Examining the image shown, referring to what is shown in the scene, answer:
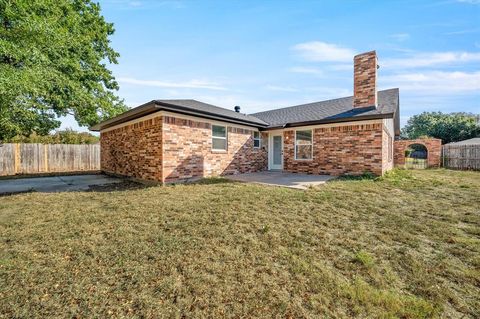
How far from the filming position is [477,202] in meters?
5.50

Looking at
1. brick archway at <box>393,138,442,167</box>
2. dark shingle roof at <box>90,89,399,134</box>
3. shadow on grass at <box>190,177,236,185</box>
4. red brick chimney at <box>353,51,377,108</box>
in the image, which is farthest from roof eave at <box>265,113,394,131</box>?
brick archway at <box>393,138,442,167</box>

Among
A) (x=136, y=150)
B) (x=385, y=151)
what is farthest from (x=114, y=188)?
(x=385, y=151)

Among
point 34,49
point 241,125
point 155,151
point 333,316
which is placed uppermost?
point 34,49

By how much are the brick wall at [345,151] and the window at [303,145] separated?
0.66ft

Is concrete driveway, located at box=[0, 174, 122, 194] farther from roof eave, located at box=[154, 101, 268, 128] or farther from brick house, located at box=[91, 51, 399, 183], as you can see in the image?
roof eave, located at box=[154, 101, 268, 128]

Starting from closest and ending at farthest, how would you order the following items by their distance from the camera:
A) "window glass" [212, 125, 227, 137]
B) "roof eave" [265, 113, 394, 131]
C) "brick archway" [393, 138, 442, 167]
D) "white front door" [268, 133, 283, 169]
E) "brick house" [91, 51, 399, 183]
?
"brick house" [91, 51, 399, 183]
"roof eave" [265, 113, 394, 131]
"window glass" [212, 125, 227, 137]
"white front door" [268, 133, 283, 169]
"brick archway" [393, 138, 442, 167]

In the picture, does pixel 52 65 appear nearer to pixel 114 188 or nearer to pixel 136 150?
pixel 136 150

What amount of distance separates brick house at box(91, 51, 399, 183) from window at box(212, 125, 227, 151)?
1.7 inches

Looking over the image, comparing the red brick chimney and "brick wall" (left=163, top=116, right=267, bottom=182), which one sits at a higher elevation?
the red brick chimney

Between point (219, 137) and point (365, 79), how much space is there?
7.54 meters

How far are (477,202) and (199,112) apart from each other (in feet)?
28.4

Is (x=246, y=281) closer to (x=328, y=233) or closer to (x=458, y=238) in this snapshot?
(x=328, y=233)

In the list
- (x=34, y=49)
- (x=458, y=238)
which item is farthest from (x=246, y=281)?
(x=34, y=49)

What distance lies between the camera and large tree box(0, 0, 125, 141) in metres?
7.00
